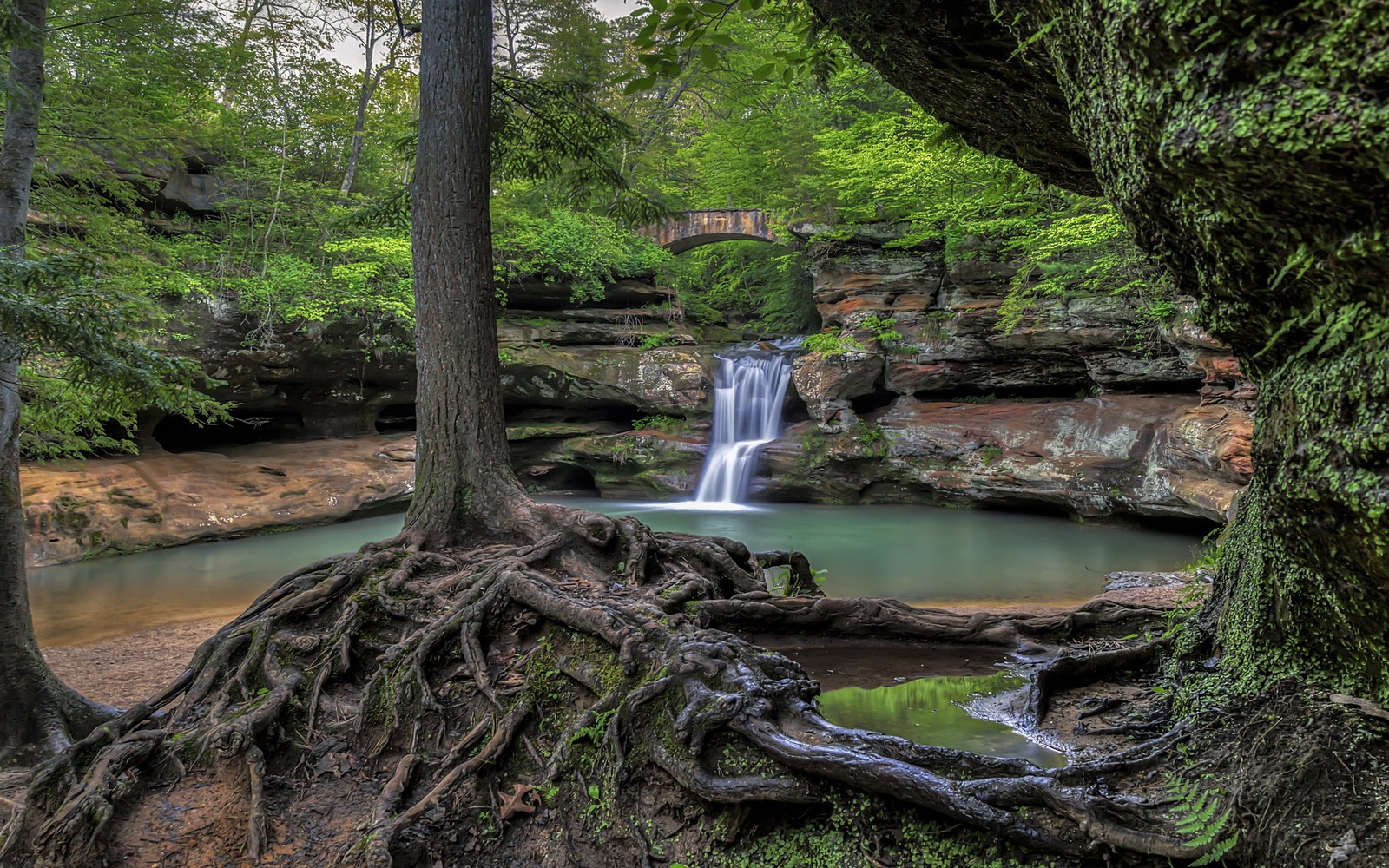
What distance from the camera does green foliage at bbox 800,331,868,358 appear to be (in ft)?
58.9

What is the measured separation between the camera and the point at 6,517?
5.43 meters

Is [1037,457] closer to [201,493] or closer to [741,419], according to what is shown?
[741,419]

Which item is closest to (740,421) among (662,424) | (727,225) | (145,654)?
(662,424)

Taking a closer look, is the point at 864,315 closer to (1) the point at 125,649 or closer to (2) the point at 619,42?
(2) the point at 619,42

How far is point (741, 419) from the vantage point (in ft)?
66.2

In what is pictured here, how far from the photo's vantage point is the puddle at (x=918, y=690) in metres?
3.98

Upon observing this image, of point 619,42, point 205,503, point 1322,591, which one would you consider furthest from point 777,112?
point 1322,591

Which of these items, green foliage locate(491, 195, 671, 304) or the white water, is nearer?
green foliage locate(491, 195, 671, 304)

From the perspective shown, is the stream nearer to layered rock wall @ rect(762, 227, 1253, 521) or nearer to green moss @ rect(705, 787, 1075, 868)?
layered rock wall @ rect(762, 227, 1253, 521)

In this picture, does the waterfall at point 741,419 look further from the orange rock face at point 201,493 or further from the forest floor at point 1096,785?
the forest floor at point 1096,785

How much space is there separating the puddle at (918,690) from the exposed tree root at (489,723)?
0.58m

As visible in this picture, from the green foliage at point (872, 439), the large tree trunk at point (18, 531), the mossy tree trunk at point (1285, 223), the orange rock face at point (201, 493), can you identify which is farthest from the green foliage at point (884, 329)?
the mossy tree trunk at point (1285, 223)

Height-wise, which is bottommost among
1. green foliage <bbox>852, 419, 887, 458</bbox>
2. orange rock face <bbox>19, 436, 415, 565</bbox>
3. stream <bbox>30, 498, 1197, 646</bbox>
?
stream <bbox>30, 498, 1197, 646</bbox>

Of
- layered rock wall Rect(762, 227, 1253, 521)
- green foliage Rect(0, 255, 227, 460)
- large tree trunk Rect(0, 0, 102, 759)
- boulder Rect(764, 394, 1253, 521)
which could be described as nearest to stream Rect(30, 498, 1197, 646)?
boulder Rect(764, 394, 1253, 521)
